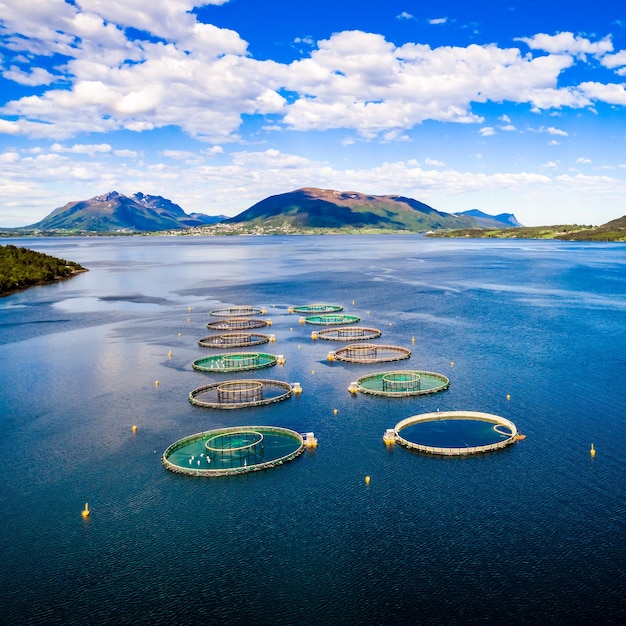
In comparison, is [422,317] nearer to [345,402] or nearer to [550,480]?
[345,402]

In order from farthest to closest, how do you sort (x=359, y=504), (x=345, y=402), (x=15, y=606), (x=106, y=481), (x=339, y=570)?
(x=345, y=402) < (x=106, y=481) < (x=359, y=504) < (x=339, y=570) < (x=15, y=606)

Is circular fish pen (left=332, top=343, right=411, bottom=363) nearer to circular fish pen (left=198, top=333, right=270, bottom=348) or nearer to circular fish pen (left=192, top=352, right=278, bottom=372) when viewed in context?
circular fish pen (left=192, top=352, right=278, bottom=372)

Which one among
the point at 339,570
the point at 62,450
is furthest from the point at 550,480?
the point at 62,450

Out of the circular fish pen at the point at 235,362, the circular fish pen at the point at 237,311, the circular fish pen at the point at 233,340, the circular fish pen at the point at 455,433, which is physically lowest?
the circular fish pen at the point at 455,433

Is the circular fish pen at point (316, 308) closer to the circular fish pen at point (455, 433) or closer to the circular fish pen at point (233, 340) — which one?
the circular fish pen at point (233, 340)

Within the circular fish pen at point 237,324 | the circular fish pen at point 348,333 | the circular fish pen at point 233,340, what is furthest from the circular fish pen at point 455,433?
the circular fish pen at point 237,324

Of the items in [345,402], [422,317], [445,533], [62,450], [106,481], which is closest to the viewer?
[445,533]

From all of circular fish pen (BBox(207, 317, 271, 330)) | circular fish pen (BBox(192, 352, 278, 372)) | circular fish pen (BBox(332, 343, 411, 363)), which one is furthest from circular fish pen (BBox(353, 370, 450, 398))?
circular fish pen (BBox(207, 317, 271, 330))

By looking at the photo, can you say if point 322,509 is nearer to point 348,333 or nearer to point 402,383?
point 402,383
